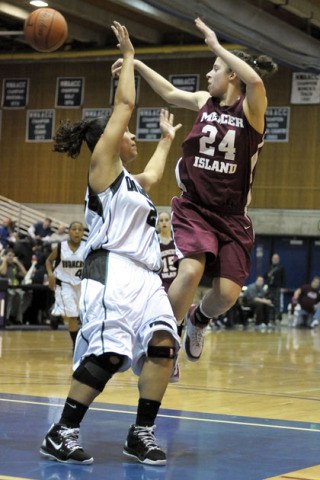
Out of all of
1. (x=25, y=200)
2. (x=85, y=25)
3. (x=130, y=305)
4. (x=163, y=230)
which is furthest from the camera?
(x=25, y=200)

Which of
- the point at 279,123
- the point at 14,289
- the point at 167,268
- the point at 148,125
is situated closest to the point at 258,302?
the point at 279,123

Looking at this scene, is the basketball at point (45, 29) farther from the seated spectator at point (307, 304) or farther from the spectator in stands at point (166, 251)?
the seated spectator at point (307, 304)

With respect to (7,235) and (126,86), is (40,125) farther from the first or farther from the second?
(126,86)

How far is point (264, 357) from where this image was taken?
12.1m

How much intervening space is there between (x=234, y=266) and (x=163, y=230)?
206 inches

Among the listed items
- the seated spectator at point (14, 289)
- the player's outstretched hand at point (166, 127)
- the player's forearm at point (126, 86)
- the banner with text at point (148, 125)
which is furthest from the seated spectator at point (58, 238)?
the player's forearm at point (126, 86)

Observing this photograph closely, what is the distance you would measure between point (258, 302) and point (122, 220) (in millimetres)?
17566

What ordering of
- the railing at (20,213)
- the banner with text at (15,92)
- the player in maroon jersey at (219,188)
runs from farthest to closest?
1. the banner with text at (15,92)
2. the railing at (20,213)
3. the player in maroon jersey at (219,188)

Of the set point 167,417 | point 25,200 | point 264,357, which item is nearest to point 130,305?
point 167,417

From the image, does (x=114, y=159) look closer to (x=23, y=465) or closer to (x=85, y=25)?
(x=23, y=465)

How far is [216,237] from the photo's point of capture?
17.5 feet

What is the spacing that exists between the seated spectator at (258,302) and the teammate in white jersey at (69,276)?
1031 centimetres

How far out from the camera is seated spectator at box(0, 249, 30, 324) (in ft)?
55.4

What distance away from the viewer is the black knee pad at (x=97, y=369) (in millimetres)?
4285
